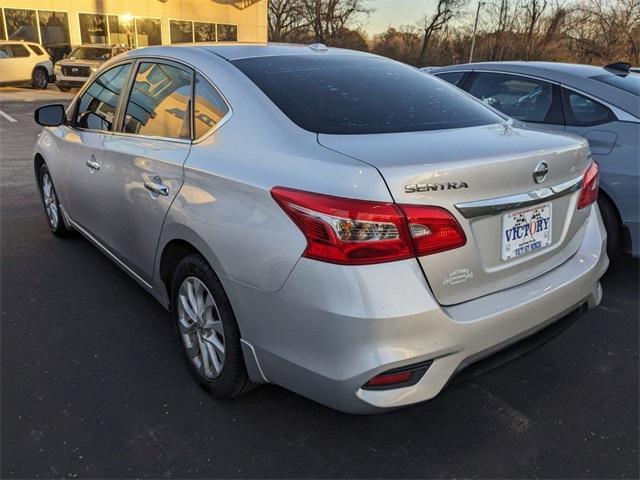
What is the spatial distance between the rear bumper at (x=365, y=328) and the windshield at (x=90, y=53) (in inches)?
784

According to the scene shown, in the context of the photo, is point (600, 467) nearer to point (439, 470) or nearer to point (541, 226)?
point (439, 470)

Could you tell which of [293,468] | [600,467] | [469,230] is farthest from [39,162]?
[600,467]

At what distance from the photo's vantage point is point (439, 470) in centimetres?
214

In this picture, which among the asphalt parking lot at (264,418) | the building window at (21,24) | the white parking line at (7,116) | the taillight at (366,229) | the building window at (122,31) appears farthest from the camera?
the building window at (122,31)

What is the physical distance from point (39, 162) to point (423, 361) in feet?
13.4

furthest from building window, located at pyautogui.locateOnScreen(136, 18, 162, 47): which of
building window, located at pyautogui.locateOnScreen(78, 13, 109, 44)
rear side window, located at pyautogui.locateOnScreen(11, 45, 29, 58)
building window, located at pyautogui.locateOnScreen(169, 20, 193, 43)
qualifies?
rear side window, located at pyautogui.locateOnScreen(11, 45, 29, 58)

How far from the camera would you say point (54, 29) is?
23672 millimetres

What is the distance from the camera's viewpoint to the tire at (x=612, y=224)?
147 inches

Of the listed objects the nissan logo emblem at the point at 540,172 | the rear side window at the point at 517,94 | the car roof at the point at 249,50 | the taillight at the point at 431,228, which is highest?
the car roof at the point at 249,50

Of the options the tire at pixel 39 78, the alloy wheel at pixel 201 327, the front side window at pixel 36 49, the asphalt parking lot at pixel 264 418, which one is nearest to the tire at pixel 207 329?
the alloy wheel at pixel 201 327

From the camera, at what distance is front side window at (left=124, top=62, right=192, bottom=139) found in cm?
261

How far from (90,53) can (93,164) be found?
18489 mm

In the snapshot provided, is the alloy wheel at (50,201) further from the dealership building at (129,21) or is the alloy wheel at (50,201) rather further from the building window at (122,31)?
the building window at (122,31)

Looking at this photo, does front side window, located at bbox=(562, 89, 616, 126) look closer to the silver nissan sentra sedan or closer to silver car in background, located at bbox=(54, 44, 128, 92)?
the silver nissan sentra sedan
